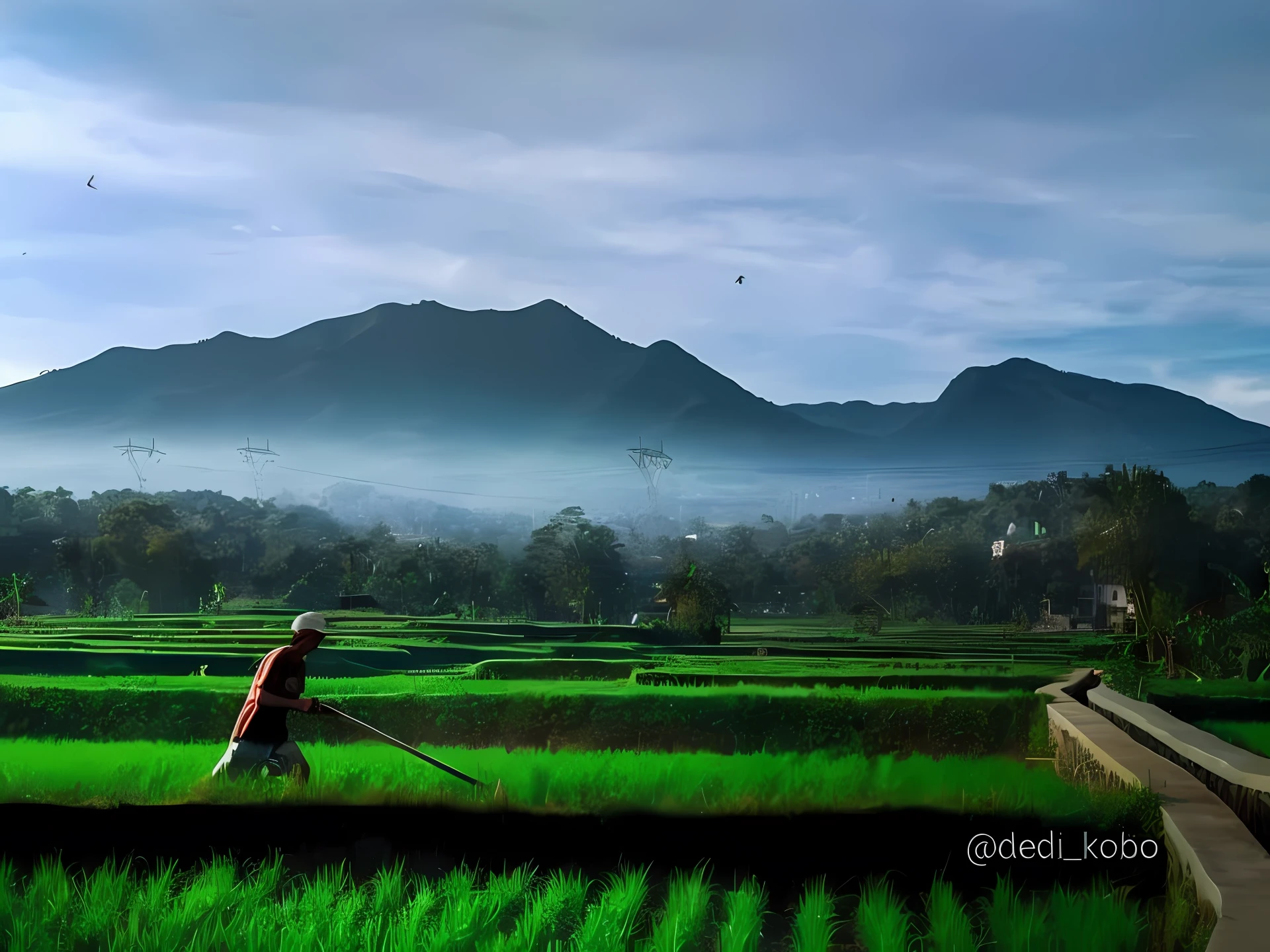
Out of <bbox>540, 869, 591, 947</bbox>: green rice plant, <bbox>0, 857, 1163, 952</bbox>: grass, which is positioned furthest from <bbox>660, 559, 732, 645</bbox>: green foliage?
<bbox>0, 857, 1163, 952</bbox>: grass

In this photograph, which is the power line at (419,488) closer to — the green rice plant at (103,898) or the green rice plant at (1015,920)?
the green rice plant at (103,898)

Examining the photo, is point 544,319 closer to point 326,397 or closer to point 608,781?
point 326,397

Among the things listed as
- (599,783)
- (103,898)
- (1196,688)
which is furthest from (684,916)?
(1196,688)

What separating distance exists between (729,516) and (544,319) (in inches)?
2950

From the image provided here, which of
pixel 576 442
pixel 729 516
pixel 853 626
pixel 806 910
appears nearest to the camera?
pixel 806 910

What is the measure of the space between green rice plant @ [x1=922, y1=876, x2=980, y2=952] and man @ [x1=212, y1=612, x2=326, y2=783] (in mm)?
3377

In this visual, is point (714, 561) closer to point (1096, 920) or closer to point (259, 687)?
point (259, 687)

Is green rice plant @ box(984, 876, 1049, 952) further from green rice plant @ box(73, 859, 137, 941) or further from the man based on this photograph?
green rice plant @ box(73, 859, 137, 941)

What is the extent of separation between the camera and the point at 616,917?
15.2ft

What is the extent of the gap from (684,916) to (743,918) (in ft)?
0.87

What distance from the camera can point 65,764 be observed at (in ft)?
26.2

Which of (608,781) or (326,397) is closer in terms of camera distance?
(608,781)

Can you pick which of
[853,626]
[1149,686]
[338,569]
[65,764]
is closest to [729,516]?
[338,569]

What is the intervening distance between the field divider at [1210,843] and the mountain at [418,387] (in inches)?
3005
